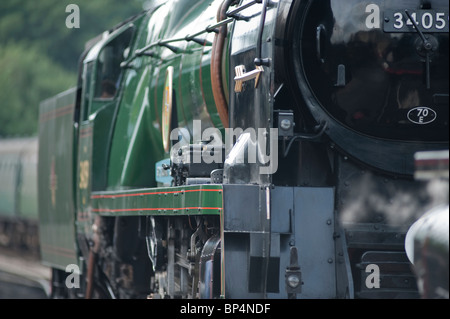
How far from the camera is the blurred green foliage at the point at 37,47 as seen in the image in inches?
1531

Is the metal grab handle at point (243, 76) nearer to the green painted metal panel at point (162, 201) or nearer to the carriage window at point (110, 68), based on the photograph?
the green painted metal panel at point (162, 201)

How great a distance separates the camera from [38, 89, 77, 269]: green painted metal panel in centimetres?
1186

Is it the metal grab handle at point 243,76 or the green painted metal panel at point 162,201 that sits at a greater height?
the metal grab handle at point 243,76

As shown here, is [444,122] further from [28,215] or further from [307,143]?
[28,215]

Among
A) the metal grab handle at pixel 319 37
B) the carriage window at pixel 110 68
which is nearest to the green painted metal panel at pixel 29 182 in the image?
the carriage window at pixel 110 68

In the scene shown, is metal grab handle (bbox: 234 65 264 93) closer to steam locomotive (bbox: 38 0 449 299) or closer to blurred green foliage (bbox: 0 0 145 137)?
steam locomotive (bbox: 38 0 449 299)

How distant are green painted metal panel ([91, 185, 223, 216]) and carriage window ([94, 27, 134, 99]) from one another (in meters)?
1.23

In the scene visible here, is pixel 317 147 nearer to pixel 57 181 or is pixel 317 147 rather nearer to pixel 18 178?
pixel 57 181

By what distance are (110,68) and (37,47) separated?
33057 mm

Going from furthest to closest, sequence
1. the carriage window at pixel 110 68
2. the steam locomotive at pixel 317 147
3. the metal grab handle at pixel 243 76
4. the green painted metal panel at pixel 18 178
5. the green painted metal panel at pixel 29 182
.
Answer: the green painted metal panel at pixel 18 178 → the green painted metal panel at pixel 29 182 → the carriage window at pixel 110 68 → the metal grab handle at pixel 243 76 → the steam locomotive at pixel 317 147

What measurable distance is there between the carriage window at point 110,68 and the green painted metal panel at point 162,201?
123cm

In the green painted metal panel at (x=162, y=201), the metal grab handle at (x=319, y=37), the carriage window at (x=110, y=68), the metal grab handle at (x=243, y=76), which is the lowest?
the green painted metal panel at (x=162, y=201)

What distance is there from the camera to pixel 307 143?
654cm

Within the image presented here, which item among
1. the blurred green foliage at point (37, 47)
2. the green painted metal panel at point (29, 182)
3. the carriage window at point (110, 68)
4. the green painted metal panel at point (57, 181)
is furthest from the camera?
the blurred green foliage at point (37, 47)
